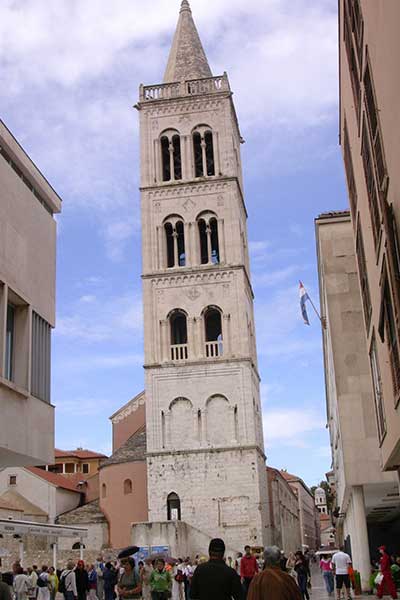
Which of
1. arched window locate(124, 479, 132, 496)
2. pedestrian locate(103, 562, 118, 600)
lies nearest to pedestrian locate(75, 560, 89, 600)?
pedestrian locate(103, 562, 118, 600)

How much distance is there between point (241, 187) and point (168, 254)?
26.6 feet

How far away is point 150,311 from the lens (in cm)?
4859

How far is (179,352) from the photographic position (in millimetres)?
47719

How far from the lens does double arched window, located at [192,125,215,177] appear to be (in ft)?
172

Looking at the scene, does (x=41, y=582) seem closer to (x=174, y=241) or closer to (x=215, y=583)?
(x=215, y=583)

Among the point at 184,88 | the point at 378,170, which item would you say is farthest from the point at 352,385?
the point at 184,88

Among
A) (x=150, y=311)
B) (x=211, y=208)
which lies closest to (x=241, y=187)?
(x=211, y=208)

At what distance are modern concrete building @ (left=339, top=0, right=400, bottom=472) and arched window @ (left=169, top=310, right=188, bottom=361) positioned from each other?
27934mm

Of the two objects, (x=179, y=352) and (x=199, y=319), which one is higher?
(x=199, y=319)

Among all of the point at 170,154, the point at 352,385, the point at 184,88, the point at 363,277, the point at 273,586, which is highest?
the point at 184,88

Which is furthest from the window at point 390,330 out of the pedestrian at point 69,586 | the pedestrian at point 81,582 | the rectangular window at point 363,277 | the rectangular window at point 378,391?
the pedestrian at point 81,582

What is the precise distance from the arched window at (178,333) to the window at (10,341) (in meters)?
29.4

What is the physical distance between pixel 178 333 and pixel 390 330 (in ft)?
118

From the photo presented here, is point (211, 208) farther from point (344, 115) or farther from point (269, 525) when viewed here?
point (344, 115)
